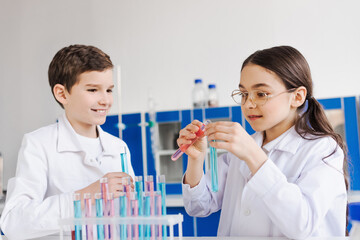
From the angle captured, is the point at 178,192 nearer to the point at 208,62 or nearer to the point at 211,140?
the point at 208,62

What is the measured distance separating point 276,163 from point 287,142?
69 mm

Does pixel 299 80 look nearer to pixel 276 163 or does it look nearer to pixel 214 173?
pixel 276 163

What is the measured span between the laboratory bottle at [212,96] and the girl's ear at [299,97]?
1533 mm

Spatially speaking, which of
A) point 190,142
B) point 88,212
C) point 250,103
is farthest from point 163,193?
point 250,103

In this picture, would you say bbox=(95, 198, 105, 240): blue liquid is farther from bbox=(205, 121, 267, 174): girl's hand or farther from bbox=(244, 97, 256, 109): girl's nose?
bbox=(244, 97, 256, 109): girl's nose

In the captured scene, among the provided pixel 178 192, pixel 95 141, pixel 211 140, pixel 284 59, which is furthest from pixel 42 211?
pixel 178 192

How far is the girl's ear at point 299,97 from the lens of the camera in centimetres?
118

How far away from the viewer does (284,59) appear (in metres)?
1.18

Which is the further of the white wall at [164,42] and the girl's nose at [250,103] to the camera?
the white wall at [164,42]

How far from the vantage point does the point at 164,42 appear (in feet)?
10.4

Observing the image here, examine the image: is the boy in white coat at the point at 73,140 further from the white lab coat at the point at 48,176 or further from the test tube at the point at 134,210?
the test tube at the point at 134,210

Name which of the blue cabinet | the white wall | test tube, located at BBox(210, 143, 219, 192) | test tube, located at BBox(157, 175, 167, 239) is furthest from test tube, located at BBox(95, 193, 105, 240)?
the white wall

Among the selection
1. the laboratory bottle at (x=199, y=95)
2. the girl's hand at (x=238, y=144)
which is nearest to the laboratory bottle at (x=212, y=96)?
the laboratory bottle at (x=199, y=95)

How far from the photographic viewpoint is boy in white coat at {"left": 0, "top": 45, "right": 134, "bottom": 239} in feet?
3.97
